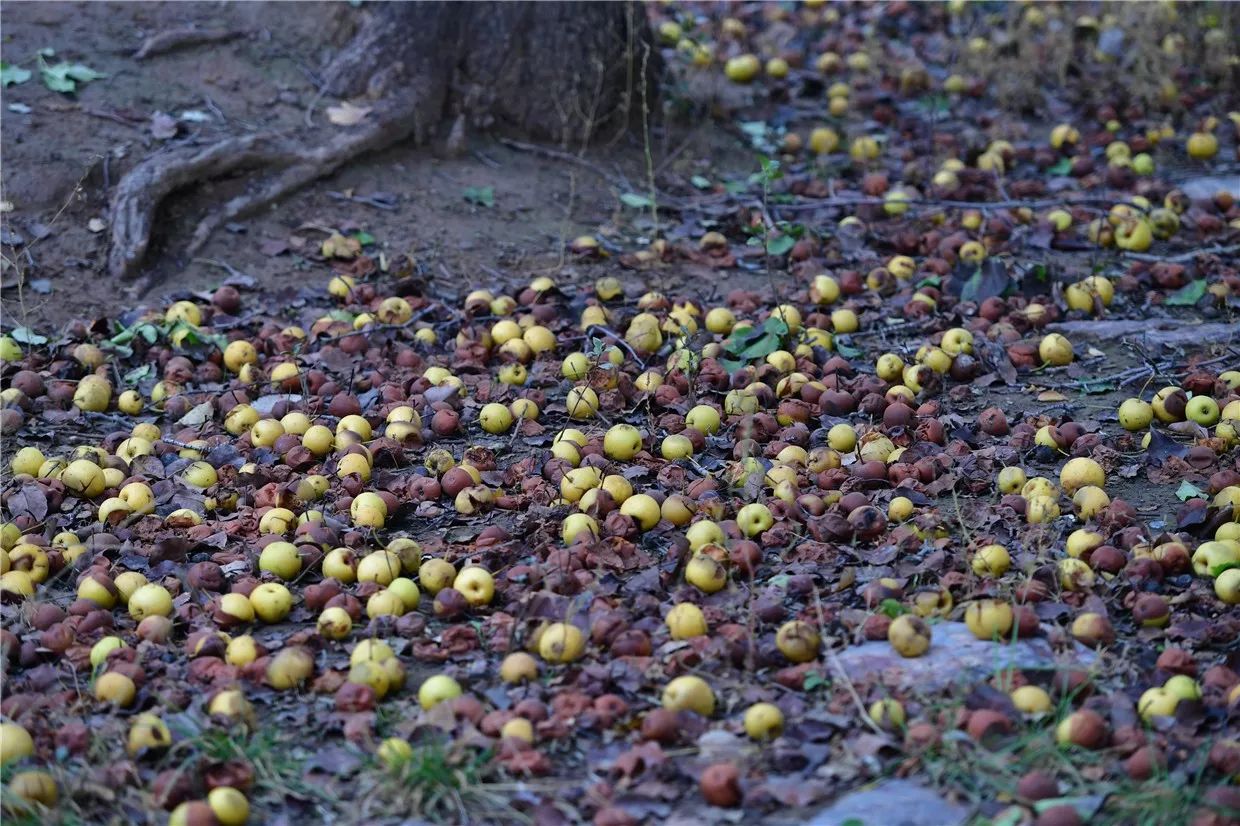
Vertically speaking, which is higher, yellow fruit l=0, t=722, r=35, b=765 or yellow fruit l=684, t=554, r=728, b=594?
yellow fruit l=684, t=554, r=728, b=594

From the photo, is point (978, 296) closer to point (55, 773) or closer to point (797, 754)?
point (797, 754)

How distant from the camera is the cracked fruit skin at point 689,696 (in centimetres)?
328

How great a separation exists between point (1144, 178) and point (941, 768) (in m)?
5.52

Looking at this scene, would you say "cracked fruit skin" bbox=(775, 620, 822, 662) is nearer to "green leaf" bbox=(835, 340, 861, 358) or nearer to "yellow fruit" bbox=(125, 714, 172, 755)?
"yellow fruit" bbox=(125, 714, 172, 755)

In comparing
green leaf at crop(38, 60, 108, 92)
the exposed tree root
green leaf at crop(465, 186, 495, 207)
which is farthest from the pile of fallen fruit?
green leaf at crop(38, 60, 108, 92)

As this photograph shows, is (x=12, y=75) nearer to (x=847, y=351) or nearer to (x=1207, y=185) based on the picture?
(x=847, y=351)

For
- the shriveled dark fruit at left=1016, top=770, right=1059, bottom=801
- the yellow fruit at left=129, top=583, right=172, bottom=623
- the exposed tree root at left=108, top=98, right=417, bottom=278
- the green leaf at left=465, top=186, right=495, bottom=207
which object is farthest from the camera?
the green leaf at left=465, top=186, right=495, bottom=207

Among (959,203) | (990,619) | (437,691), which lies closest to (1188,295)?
(959,203)

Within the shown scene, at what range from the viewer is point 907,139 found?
8219 mm

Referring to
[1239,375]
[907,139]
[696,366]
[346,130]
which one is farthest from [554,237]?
[1239,375]

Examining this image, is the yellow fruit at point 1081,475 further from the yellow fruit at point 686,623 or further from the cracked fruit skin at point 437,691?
the cracked fruit skin at point 437,691

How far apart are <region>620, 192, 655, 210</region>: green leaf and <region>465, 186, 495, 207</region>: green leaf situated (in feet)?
2.33

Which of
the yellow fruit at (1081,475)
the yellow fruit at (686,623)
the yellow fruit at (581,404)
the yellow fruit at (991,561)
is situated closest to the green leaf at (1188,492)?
the yellow fruit at (1081,475)

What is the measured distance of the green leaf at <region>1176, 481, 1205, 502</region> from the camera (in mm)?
4332
